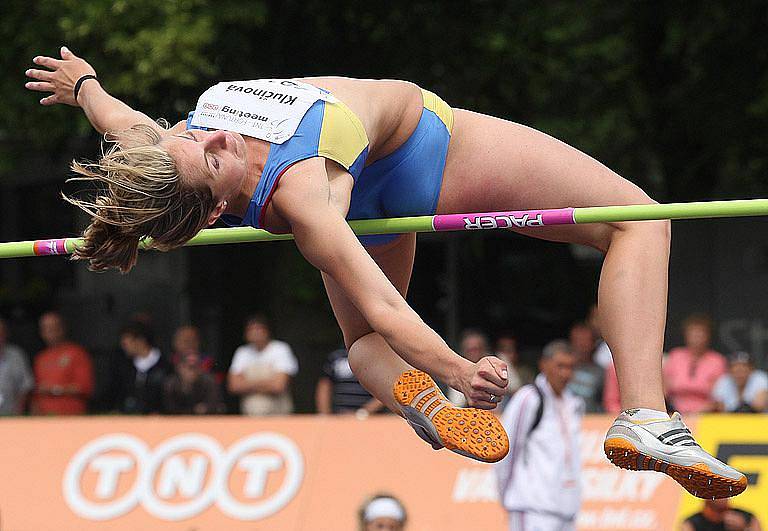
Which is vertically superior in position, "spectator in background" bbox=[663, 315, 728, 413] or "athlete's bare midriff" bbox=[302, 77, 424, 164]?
"spectator in background" bbox=[663, 315, 728, 413]

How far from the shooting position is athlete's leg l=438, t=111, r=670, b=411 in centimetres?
424

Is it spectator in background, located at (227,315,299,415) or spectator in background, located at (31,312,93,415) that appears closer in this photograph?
spectator in background, located at (227,315,299,415)

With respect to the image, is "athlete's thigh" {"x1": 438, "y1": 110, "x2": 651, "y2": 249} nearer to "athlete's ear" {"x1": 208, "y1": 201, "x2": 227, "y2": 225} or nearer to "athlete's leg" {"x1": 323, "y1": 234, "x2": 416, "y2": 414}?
"athlete's leg" {"x1": 323, "y1": 234, "x2": 416, "y2": 414}

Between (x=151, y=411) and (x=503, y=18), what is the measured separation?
15.7 feet

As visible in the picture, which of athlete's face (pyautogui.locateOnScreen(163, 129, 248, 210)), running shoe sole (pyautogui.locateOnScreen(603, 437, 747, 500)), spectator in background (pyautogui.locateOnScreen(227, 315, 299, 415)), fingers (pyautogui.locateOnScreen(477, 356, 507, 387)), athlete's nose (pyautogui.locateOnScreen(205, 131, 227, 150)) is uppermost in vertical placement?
spectator in background (pyautogui.locateOnScreen(227, 315, 299, 415))

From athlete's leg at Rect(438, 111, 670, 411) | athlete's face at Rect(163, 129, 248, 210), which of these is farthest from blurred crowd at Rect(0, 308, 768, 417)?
athlete's face at Rect(163, 129, 248, 210)

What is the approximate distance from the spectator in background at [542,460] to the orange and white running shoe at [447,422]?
418cm

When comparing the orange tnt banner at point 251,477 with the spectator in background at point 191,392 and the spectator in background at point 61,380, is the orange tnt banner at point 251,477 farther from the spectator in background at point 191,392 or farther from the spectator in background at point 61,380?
the spectator in background at point 61,380

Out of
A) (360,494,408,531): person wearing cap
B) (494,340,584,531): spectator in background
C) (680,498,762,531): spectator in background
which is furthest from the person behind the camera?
(494,340,584,531): spectator in background

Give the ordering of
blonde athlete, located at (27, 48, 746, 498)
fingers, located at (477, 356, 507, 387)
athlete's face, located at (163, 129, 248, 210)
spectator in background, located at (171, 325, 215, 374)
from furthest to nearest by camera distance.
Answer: spectator in background, located at (171, 325, 215, 374), athlete's face, located at (163, 129, 248, 210), blonde athlete, located at (27, 48, 746, 498), fingers, located at (477, 356, 507, 387)

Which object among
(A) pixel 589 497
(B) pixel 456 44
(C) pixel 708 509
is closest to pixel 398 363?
(C) pixel 708 509

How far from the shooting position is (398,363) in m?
4.52

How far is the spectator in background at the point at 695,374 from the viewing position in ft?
32.1

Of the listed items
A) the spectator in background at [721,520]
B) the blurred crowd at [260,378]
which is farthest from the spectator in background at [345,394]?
the spectator in background at [721,520]
